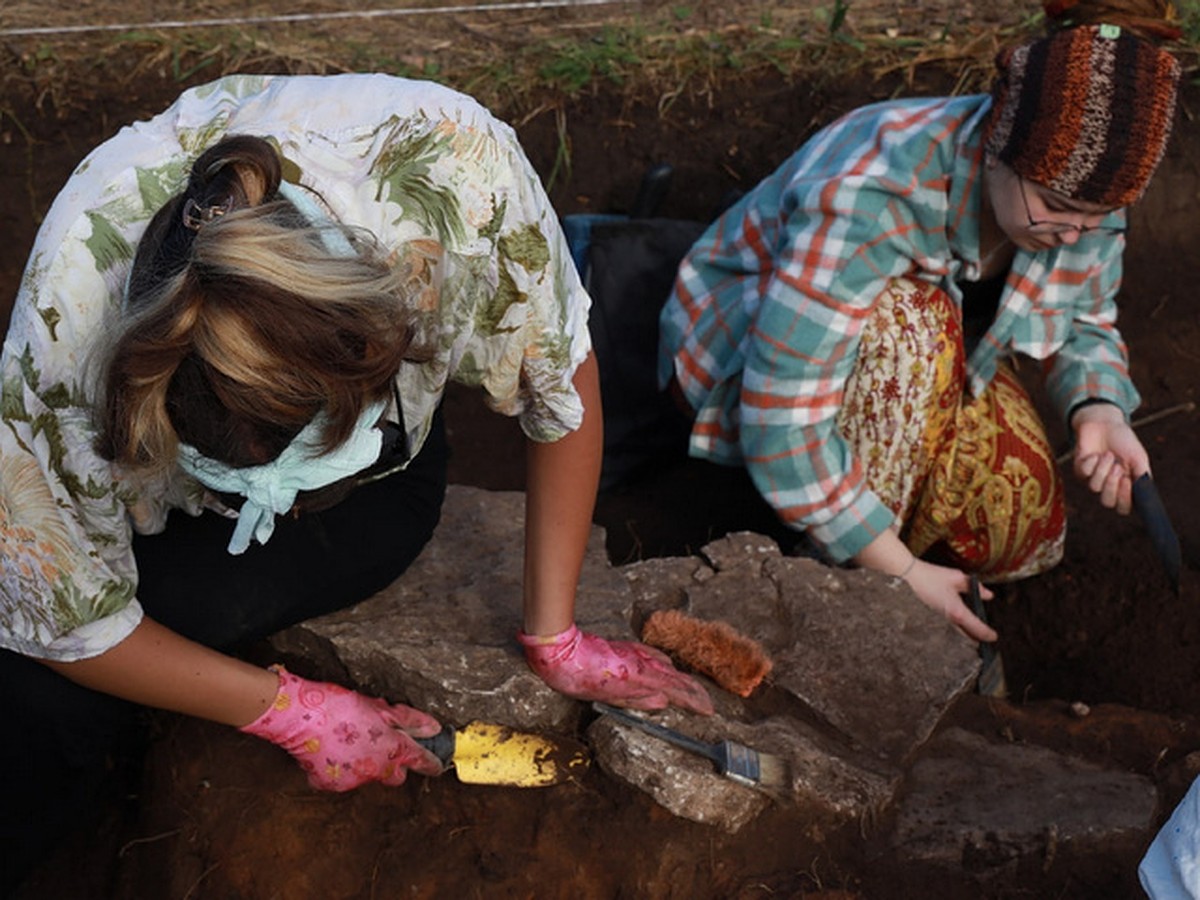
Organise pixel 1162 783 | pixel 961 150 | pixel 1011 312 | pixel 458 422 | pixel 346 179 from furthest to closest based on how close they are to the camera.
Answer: pixel 458 422 → pixel 1011 312 → pixel 961 150 → pixel 1162 783 → pixel 346 179

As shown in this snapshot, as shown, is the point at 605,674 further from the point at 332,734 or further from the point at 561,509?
the point at 332,734

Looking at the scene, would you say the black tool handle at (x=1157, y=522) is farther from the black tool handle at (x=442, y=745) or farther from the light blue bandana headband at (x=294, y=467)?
the light blue bandana headband at (x=294, y=467)

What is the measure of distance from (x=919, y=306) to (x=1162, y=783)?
31.4 inches

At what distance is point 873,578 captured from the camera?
2133 millimetres

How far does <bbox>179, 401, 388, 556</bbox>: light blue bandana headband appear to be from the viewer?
1.21 metres

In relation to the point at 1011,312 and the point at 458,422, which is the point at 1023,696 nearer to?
the point at 1011,312

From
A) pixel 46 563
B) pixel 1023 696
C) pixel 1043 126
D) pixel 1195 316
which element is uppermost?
pixel 1043 126

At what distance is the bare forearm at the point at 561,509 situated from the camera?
5.44ft

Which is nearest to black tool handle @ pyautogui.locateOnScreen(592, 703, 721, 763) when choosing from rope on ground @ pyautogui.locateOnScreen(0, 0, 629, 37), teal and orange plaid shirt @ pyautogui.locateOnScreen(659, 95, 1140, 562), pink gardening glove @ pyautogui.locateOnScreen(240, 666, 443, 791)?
pink gardening glove @ pyautogui.locateOnScreen(240, 666, 443, 791)

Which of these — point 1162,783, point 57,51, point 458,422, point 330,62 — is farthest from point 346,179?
point 57,51

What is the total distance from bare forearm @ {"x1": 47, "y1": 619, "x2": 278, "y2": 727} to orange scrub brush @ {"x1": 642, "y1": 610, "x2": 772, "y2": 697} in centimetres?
57

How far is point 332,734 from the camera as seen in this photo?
5.49 ft

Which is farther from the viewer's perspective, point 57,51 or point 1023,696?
point 57,51

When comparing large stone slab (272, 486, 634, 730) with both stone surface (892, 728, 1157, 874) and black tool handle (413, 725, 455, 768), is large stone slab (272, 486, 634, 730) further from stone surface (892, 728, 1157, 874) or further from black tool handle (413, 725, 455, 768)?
stone surface (892, 728, 1157, 874)
